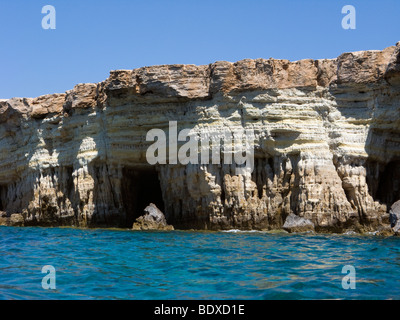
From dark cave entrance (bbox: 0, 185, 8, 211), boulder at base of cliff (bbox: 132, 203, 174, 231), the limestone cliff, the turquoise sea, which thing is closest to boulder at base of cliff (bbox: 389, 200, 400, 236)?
the limestone cliff

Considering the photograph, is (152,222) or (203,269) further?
(152,222)

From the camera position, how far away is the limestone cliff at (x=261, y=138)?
23.0 metres

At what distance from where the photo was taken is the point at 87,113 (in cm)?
2833

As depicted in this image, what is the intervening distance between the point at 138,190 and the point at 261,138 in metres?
8.51

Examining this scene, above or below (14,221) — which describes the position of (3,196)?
above

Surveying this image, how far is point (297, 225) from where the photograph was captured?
2191cm

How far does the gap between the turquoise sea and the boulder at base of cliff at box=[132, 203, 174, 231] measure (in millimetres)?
7381

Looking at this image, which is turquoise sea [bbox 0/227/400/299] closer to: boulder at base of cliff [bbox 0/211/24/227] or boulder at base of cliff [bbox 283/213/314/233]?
boulder at base of cliff [bbox 283/213/314/233]

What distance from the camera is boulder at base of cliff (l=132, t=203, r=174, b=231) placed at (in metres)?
25.2

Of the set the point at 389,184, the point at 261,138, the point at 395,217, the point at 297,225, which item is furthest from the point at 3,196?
the point at 395,217

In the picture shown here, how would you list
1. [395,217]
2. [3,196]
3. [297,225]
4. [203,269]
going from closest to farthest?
[203,269] → [395,217] → [297,225] → [3,196]

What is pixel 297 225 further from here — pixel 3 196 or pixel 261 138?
pixel 3 196

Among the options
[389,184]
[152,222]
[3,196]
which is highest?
[389,184]

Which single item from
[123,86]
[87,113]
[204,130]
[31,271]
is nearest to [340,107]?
[204,130]
